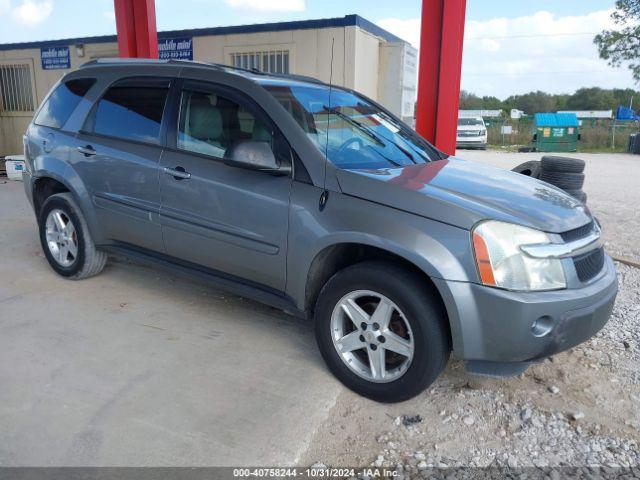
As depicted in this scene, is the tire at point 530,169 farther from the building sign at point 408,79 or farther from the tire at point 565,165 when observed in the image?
the building sign at point 408,79

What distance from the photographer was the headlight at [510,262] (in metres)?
2.54

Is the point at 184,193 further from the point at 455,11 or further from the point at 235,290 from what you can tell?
the point at 455,11

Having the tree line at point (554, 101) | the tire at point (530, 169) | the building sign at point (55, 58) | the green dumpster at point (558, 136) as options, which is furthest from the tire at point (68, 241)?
the tree line at point (554, 101)

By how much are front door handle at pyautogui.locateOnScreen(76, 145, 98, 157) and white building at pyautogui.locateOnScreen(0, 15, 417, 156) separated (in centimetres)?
532

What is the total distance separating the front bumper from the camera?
8.24ft

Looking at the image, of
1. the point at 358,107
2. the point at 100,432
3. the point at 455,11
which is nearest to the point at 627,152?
the point at 455,11

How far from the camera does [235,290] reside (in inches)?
138

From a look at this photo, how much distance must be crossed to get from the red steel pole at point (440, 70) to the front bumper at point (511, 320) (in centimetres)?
343

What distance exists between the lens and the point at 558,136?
80.1 ft

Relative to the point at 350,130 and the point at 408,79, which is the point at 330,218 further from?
the point at 408,79

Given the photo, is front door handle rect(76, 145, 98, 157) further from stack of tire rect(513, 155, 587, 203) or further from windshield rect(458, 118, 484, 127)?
windshield rect(458, 118, 484, 127)

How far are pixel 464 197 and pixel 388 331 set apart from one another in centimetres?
83

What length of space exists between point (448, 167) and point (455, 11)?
8.57 feet

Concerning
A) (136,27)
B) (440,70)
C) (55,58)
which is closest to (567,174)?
(440,70)
